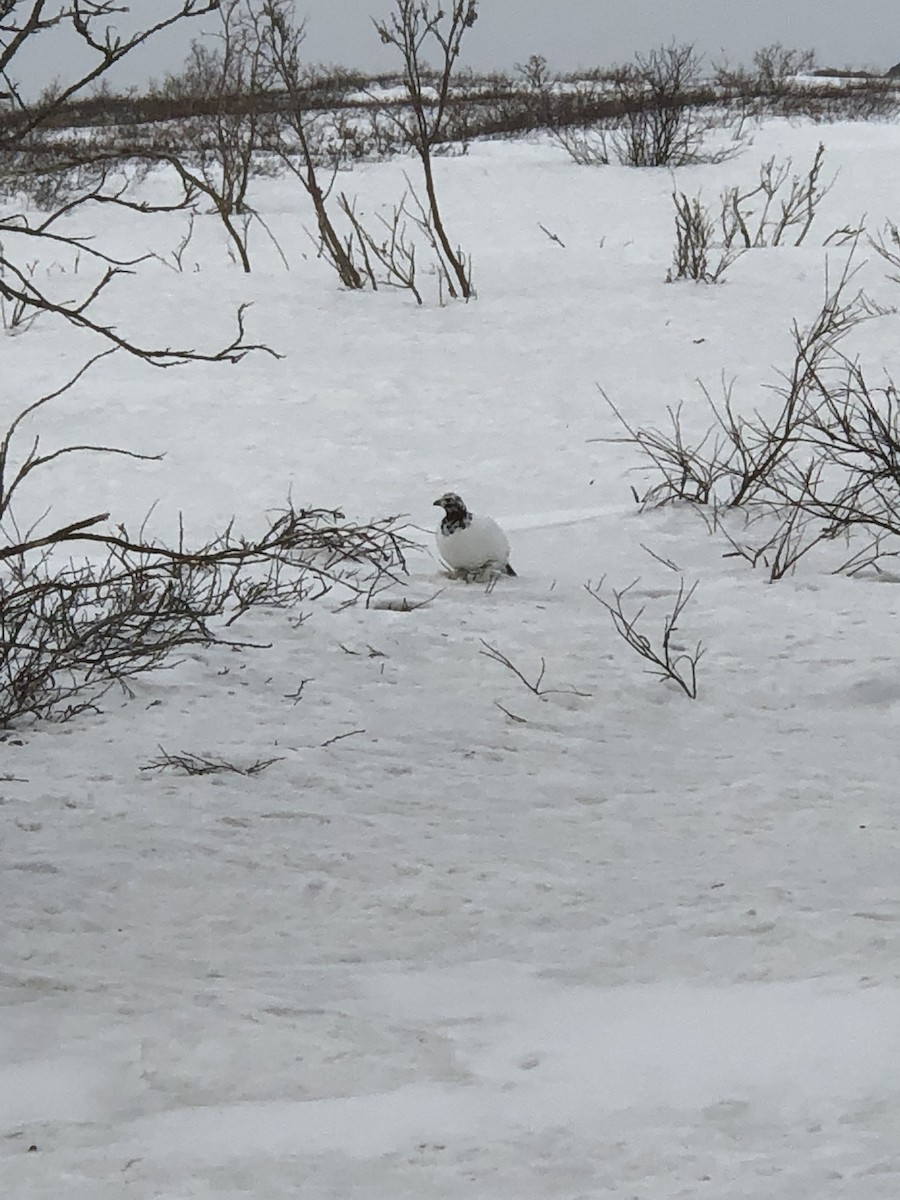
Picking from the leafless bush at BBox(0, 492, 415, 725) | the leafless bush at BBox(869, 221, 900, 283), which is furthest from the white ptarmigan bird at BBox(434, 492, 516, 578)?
the leafless bush at BBox(869, 221, 900, 283)

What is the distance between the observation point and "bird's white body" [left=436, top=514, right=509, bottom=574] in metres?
3.73

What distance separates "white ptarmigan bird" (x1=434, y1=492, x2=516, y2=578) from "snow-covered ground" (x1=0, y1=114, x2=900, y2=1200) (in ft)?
0.35

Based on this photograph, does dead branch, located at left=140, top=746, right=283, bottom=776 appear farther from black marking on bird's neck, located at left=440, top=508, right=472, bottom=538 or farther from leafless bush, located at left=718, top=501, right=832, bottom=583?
leafless bush, located at left=718, top=501, right=832, bottom=583

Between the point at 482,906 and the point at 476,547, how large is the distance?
1.88m

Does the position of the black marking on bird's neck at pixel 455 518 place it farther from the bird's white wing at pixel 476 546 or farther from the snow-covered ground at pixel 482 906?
the snow-covered ground at pixel 482 906

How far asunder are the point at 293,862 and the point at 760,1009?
85cm

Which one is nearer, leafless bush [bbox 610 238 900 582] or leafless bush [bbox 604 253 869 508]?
leafless bush [bbox 610 238 900 582]

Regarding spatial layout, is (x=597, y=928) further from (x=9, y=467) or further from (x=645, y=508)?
(x=9, y=467)

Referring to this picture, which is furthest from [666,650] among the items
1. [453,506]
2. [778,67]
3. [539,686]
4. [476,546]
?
[778,67]

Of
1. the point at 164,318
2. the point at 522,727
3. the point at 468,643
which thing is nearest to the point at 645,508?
the point at 468,643

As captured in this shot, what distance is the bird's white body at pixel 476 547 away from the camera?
3732 millimetres

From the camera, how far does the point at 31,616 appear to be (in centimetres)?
319

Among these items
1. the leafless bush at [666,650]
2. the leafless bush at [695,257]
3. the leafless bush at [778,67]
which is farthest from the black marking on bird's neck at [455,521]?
the leafless bush at [778,67]

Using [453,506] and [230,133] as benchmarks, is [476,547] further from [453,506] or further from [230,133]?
[230,133]
